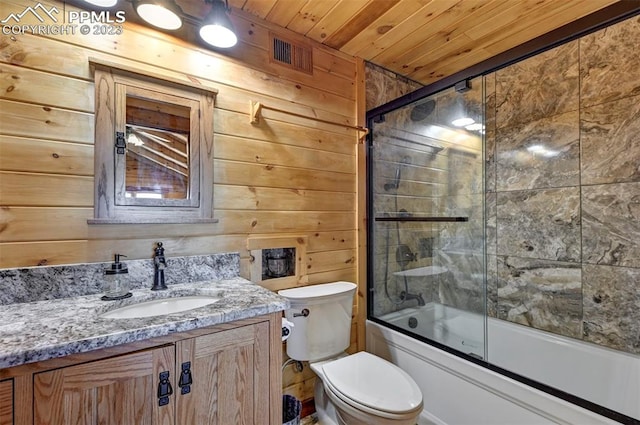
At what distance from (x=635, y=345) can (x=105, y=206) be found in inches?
104

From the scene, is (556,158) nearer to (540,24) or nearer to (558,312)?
(540,24)

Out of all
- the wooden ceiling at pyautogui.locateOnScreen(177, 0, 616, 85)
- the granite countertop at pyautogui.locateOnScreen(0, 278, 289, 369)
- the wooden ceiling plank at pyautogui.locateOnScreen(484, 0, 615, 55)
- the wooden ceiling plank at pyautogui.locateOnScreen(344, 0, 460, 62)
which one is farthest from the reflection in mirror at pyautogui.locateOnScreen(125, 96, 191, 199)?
the wooden ceiling plank at pyautogui.locateOnScreen(484, 0, 615, 55)

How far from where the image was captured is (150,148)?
1362 mm

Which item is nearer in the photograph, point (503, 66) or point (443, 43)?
point (503, 66)

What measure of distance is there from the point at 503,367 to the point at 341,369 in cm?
83

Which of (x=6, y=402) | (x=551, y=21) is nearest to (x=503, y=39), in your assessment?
(x=551, y=21)

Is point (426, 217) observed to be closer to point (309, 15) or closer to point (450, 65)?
point (450, 65)

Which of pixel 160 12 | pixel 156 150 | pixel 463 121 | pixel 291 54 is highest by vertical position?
pixel 291 54

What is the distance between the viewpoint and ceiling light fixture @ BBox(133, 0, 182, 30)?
120 cm

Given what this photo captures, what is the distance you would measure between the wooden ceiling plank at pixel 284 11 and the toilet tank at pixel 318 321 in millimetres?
1535

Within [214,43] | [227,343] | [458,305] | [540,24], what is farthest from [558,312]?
[214,43]

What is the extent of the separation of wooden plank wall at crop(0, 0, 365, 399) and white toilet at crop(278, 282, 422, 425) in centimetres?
23

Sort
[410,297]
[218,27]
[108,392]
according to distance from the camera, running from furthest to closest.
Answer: [410,297]
[218,27]
[108,392]

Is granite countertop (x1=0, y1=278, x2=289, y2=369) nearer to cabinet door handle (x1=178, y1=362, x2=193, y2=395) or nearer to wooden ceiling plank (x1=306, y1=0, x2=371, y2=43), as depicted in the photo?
cabinet door handle (x1=178, y1=362, x2=193, y2=395)
